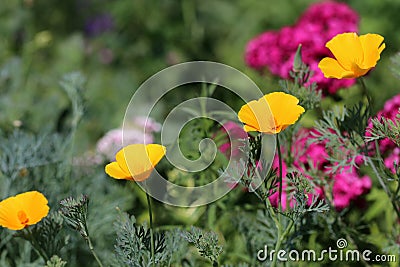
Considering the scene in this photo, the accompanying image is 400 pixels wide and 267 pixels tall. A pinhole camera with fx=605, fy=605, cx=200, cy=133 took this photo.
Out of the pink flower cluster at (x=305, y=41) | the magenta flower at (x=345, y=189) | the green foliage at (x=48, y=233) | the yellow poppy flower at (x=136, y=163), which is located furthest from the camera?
the pink flower cluster at (x=305, y=41)

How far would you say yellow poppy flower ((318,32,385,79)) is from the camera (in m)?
1.18

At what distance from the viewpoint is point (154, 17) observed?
3344 millimetres

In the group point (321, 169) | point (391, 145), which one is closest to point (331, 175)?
point (321, 169)

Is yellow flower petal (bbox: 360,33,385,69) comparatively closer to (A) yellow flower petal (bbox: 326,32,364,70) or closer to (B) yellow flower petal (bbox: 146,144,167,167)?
(A) yellow flower petal (bbox: 326,32,364,70)

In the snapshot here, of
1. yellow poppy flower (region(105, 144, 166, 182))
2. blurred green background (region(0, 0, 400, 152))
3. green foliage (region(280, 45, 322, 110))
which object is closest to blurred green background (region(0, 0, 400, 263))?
blurred green background (region(0, 0, 400, 152))

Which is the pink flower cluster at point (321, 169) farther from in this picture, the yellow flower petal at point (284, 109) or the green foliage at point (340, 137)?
the yellow flower petal at point (284, 109)

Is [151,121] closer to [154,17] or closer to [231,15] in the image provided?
[154,17]

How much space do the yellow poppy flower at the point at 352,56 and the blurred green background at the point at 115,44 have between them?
0.94 metres

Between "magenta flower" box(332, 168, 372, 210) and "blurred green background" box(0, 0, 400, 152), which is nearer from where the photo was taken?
"magenta flower" box(332, 168, 372, 210)

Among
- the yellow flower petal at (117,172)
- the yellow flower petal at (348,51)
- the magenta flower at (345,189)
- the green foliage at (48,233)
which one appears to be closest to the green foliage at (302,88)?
the yellow flower petal at (348,51)

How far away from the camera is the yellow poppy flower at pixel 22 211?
1.17m

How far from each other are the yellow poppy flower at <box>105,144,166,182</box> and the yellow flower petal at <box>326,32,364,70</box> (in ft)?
1.30

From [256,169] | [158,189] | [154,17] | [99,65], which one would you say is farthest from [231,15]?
[256,169]

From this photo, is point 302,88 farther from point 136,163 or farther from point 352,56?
point 136,163
